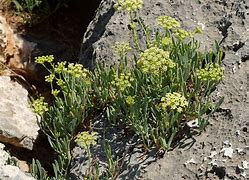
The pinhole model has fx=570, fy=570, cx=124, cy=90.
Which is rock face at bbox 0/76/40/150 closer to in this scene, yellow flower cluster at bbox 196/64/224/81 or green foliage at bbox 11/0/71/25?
green foliage at bbox 11/0/71/25

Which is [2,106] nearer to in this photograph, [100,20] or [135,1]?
[100,20]

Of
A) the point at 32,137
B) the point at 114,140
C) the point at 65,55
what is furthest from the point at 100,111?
the point at 65,55

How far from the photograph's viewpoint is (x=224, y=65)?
4.16 meters

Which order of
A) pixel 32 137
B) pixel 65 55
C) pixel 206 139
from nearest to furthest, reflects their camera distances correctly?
1. pixel 206 139
2. pixel 32 137
3. pixel 65 55

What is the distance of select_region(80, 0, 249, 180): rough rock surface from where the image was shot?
3713 mm

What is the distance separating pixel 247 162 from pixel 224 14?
144 cm

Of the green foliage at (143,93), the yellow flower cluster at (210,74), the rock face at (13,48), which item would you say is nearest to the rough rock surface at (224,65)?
the green foliage at (143,93)

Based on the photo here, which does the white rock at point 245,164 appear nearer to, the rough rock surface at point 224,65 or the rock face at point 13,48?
the rough rock surface at point 224,65

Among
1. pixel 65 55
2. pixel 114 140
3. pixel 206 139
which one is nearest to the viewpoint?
pixel 206 139

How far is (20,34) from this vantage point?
6.19 meters

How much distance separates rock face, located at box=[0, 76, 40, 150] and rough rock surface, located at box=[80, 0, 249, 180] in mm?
773

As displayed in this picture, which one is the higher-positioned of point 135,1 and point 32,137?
point 135,1

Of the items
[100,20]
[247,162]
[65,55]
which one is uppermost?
[100,20]

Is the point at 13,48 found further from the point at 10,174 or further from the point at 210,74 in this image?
the point at 210,74
